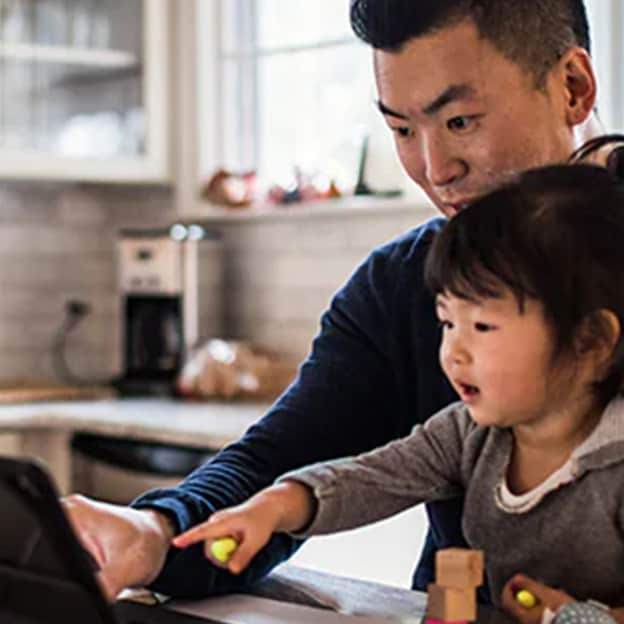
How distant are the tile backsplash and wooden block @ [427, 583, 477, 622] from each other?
2.46 m

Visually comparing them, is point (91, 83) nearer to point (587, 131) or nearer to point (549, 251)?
point (587, 131)

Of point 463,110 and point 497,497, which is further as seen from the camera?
point 463,110

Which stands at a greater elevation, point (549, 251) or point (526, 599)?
point (549, 251)

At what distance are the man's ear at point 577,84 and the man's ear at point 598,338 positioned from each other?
1.26ft

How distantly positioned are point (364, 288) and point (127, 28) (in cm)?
233

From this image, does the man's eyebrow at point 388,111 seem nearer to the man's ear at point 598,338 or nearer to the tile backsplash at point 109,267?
the man's ear at point 598,338

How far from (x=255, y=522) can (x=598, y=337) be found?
30 cm

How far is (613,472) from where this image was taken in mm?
1089

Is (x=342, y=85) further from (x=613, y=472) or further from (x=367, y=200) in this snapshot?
(x=613, y=472)

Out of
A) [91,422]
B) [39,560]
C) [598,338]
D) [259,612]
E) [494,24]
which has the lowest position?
[91,422]

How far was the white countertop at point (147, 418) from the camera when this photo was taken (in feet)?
9.43

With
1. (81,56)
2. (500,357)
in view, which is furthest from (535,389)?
(81,56)

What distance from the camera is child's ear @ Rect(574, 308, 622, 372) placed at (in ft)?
3.51

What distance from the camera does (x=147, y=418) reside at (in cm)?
309
